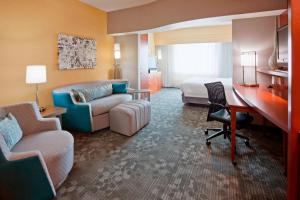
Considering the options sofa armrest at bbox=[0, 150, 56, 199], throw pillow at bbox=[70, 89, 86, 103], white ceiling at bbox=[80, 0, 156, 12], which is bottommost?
sofa armrest at bbox=[0, 150, 56, 199]

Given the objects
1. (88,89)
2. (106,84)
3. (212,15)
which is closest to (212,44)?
(212,15)

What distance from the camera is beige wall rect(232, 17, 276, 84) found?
3969 millimetres

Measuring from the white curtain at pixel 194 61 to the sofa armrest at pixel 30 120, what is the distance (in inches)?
309

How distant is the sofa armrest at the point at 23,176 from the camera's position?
1726 millimetres

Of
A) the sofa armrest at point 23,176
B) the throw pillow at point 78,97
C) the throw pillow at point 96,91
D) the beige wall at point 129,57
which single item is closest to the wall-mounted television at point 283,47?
the sofa armrest at point 23,176

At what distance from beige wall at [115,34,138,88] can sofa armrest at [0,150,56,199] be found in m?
4.64

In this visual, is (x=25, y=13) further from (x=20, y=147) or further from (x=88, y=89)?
(x=20, y=147)

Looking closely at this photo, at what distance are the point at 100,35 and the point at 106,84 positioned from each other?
1.52 m

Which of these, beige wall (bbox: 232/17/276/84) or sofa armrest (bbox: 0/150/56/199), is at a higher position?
beige wall (bbox: 232/17/276/84)

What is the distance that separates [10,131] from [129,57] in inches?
176

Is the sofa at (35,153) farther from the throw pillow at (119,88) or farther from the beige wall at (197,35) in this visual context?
the beige wall at (197,35)

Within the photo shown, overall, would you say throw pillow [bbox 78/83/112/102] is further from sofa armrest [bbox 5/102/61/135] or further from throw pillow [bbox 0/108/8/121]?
throw pillow [bbox 0/108/8/121]

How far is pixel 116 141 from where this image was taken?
136 inches

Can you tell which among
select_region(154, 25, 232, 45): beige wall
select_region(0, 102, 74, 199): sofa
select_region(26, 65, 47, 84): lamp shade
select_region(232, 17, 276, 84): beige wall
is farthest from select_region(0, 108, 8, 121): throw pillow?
select_region(154, 25, 232, 45): beige wall
